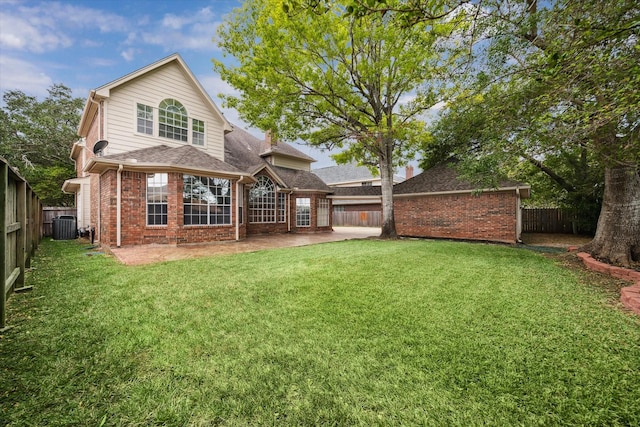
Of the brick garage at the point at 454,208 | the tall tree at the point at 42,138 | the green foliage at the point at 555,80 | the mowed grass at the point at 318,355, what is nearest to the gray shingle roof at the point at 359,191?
the brick garage at the point at 454,208

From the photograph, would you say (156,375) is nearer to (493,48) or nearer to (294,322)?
(294,322)

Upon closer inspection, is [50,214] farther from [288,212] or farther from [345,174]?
[345,174]

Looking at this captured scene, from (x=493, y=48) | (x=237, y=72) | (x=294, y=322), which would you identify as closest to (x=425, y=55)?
(x=493, y=48)

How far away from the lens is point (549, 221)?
49.9 ft

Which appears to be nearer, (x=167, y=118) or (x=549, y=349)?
(x=549, y=349)

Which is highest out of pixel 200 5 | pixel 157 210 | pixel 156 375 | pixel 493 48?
pixel 200 5

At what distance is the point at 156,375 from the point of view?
6.99ft

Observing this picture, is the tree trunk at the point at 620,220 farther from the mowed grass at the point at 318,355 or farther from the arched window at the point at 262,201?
the arched window at the point at 262,201

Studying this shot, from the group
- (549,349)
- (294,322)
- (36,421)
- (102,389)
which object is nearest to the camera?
(36,421)

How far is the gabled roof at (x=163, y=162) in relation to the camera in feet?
28.6

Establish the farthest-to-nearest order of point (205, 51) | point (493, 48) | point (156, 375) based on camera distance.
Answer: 1. point (205, 51)
2. point (493, 48)
3. point (156, 375)

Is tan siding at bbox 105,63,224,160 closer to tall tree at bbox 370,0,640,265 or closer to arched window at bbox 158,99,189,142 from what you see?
arched window at bbox 158,99,189,142

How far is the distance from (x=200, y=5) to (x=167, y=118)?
4.88 metres

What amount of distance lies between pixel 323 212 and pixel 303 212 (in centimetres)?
170
